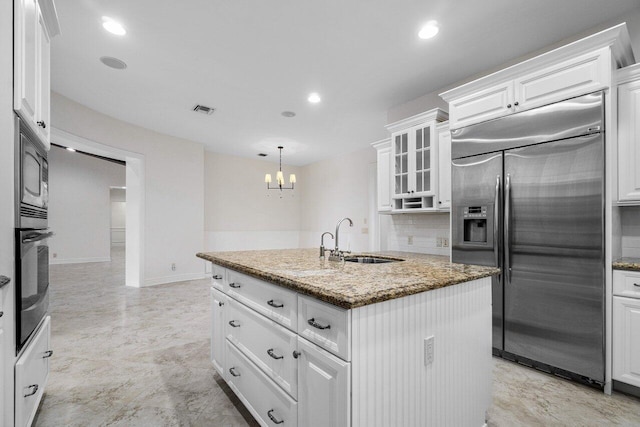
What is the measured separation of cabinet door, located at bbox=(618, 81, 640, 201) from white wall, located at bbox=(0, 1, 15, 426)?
3.55 meters

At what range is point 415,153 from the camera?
136 inches

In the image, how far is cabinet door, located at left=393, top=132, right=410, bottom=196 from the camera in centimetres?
357

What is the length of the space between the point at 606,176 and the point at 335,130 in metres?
Result: 3.81

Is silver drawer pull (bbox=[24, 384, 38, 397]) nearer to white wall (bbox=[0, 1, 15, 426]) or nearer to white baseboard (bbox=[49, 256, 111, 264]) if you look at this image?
white wall (bbox=[0, 1, 15, 426])

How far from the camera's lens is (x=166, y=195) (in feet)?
18.5

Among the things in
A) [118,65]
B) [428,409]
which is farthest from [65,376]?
[118,65]

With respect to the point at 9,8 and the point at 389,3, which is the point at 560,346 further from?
the point at 9,8

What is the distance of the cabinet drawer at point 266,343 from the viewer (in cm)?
141

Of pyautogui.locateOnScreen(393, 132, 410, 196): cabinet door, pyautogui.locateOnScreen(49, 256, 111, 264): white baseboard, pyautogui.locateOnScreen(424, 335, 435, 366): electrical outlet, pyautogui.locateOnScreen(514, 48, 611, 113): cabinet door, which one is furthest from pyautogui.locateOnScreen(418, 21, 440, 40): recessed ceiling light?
pyautogui.locateOnScreen(49, 256, 111, 264): white baseboard

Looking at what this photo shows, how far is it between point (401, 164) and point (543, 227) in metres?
1.63

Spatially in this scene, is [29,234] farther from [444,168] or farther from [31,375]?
[444,168]

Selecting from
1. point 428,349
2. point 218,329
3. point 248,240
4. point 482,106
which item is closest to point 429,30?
point 482,106

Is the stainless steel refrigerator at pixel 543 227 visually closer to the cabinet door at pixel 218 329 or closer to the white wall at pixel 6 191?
the cabinet door at pixel 218 329

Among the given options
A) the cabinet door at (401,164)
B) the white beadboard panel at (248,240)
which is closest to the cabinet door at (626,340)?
the cabinet door at (401,164)
